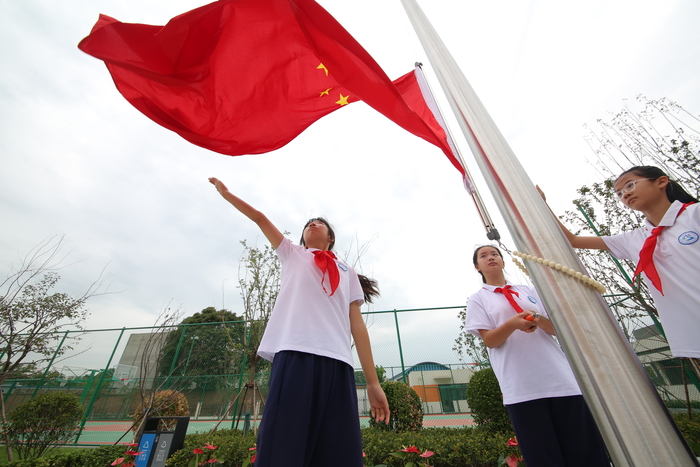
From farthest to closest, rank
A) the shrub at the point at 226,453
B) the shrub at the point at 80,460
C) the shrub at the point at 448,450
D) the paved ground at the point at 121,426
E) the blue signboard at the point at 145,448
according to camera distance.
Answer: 1. the paved ground at the point at 121,426
2. the shrub at the point at 80,460
3. the shrub at the point at 226,453
4. the blue signboard at the point at 145,448
5. the shrub at the point at 448,450

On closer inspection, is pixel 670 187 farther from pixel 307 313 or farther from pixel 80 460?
pixel 80 460

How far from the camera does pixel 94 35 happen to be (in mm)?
2066

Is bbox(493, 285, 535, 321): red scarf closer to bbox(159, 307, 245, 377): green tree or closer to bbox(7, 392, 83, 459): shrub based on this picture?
bbox(7, 392, 83, 459): shrub

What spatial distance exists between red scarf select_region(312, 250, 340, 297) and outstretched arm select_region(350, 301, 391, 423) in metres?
0.31

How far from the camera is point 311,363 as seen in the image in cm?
152

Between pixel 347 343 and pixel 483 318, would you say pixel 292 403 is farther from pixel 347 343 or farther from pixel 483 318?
pixel 483 318

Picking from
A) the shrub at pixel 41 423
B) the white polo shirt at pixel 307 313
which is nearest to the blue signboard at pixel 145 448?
the shrub at pixel 41 423

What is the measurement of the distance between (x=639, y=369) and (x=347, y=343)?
4.49 feet

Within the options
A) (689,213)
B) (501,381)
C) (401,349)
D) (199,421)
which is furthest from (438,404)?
(689,213)

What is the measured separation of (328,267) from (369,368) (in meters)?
0.64

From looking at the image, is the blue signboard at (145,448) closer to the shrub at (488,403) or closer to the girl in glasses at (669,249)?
the shrub at (488,403)

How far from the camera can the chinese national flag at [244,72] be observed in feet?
6.69

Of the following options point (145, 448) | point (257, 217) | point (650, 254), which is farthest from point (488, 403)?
point (257, 217)

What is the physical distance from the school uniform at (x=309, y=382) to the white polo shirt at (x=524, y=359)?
0.92 m
